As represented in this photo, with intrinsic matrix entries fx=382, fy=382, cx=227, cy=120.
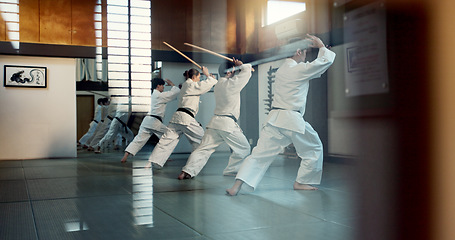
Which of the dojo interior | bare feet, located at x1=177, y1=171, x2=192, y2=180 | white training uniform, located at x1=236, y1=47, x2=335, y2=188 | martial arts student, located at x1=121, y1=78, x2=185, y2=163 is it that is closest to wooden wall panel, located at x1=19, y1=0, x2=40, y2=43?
the dojo interior

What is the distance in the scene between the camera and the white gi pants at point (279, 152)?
2127 mm

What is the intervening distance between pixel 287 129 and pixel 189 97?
669 mm

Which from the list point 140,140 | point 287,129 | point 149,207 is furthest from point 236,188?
point 140,140

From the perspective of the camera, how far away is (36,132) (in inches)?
47.9

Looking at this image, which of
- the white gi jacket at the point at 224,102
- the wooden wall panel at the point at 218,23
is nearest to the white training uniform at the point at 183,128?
the white gi jacket at the point at 224,102

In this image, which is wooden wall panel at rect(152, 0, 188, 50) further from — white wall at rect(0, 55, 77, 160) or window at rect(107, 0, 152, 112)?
white wall at rect(0, 55, 77, 160)

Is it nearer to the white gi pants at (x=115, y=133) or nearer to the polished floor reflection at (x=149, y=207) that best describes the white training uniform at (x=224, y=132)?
the polished floor reflection at (x=149, y=207)

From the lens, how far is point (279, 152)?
2.18 metres

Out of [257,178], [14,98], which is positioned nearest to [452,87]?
[14,98]

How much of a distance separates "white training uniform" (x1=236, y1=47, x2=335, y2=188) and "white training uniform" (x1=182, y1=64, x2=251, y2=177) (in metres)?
0.41

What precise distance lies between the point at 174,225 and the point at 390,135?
A: 1.26 meters

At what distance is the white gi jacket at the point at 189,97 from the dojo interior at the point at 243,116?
0.13m

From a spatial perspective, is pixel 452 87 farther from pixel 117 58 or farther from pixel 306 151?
pixel 306 151

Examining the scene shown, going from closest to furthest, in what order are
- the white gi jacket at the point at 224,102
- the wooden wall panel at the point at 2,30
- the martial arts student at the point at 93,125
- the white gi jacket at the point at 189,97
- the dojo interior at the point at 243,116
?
the dojo interior at the point at 243,116
the wooden wall panel at the point at 2,30
the martial arts student at the point at 93,125
the white gi jacket at the point at 189,97
the white gi jacket at the point at 224,102
